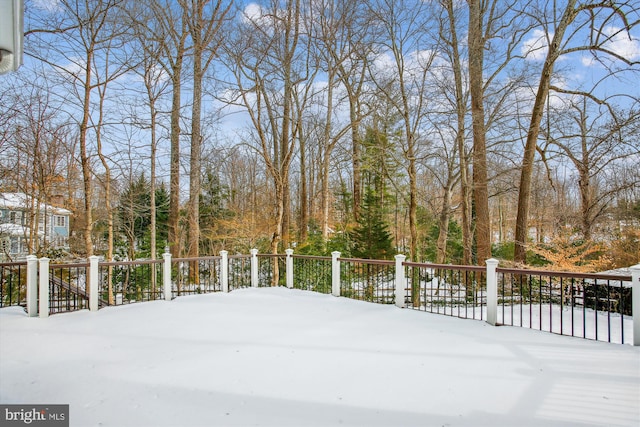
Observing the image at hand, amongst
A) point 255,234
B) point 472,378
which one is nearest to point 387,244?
point 255,234

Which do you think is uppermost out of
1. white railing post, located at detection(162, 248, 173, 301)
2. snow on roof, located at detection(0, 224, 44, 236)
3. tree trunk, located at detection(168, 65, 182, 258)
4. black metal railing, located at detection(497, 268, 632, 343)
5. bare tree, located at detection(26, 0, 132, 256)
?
bare tree, located at detection(26, 0, 132, 256)

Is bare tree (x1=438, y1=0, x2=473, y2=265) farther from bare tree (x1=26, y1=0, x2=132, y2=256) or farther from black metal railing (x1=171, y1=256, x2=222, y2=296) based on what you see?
bare tree (x1=26, y1=0, x2=132, y2=256)

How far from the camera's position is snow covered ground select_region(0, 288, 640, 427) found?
2592 millimetres

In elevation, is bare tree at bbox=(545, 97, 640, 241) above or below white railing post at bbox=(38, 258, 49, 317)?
above

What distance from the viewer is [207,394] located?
2.88 meters

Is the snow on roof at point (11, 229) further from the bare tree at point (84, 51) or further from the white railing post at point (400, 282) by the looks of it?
the white railing post at point (400, 282)

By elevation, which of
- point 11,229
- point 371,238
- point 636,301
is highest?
point 11,229

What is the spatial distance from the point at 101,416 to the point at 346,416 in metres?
1.84

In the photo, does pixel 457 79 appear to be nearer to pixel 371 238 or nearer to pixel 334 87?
→ pixel 334 87

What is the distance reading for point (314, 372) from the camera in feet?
10.9

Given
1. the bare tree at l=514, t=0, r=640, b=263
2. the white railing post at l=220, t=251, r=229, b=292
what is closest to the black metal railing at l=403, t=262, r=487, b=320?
the bare tree at l=514, t=0, r=640, b=263

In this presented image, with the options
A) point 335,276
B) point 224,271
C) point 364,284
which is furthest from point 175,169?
point 335,276

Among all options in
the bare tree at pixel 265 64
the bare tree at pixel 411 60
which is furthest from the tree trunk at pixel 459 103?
the bare tree at pixel 265 64

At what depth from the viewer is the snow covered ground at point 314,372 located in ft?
8.50
